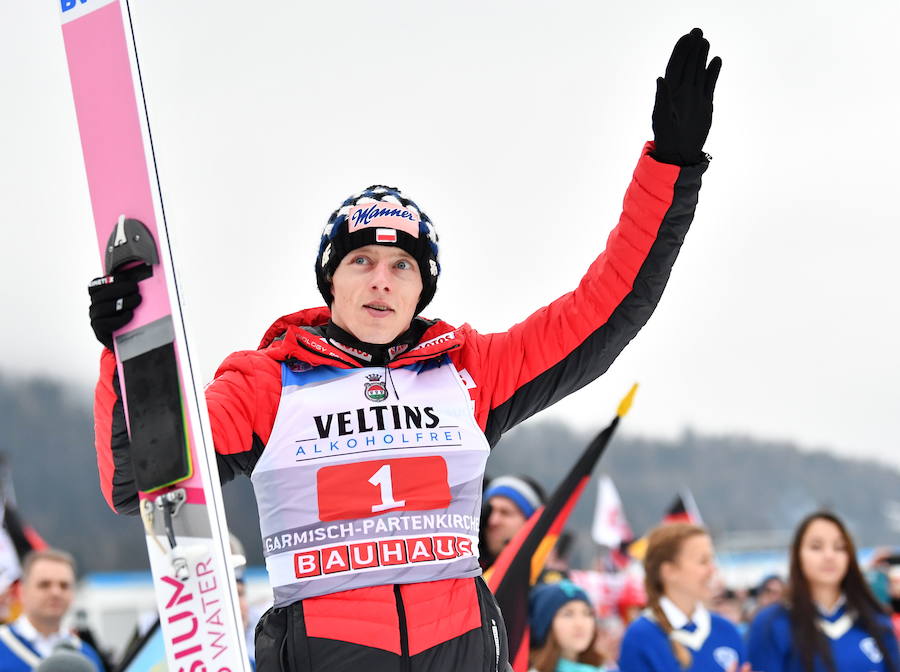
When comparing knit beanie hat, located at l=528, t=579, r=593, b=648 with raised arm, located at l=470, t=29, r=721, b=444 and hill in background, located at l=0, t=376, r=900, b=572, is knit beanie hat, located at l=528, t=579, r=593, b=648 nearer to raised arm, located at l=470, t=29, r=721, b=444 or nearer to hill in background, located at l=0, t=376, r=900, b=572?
raised arm, located at l=470, t=29, r=721, b=444

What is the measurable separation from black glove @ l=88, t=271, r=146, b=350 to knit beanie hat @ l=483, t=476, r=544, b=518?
310cm

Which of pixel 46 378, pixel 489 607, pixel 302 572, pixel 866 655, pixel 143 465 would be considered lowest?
pixel 46 378

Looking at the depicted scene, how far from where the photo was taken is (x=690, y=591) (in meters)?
4.75

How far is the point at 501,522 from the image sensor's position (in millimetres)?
4953

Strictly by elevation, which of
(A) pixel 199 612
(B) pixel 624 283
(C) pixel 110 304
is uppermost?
(C) pixel 110 304

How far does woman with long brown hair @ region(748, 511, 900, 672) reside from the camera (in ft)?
15.5

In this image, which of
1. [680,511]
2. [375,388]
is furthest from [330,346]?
[680,511]

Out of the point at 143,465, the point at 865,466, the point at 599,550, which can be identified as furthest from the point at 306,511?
the point at 865,466

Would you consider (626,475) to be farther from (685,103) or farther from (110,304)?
(110,304)

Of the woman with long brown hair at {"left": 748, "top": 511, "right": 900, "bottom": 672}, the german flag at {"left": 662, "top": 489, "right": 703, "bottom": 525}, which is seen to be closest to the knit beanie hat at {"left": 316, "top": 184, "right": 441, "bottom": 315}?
the woman with long brown hair at {"left": 748, "top": 511, "right": 900, "bottom": 672}

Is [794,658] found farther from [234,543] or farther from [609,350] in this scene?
[609,350]

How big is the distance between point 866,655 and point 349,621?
3.43 metres

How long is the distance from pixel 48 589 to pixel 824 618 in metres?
3.62

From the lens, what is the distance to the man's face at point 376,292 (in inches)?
90.0
